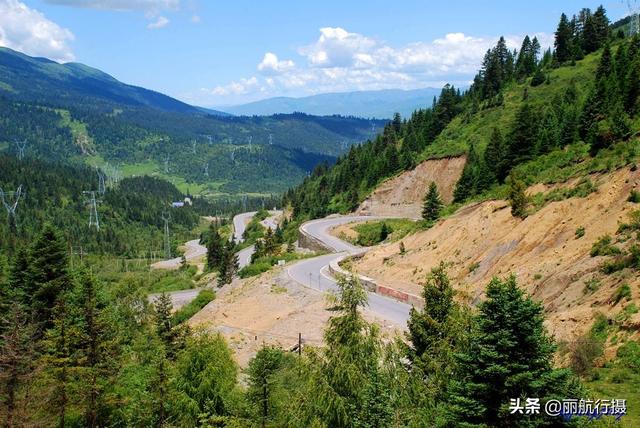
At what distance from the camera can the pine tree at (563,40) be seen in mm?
97062

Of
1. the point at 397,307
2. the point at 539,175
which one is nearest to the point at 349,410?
the point at 397,307

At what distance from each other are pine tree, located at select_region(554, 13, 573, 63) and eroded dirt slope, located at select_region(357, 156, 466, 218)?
105ft

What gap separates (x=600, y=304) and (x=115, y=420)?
24.4 m

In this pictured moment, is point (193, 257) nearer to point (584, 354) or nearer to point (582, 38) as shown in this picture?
point (582, 38)

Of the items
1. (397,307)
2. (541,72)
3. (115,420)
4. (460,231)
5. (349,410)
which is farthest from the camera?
(541,72)

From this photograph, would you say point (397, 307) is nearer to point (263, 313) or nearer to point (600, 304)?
point (263, 313)

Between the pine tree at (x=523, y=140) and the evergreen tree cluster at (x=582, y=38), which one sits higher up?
the evergreen tree cluster at (x=582, y=38)

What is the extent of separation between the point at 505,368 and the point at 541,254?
73.7 feet

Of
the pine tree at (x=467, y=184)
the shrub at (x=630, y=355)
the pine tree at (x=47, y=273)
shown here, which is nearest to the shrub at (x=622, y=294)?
the shrub at (x=630, y=355)

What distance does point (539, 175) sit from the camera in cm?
Result: 4541

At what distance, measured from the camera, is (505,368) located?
1172 centimetres

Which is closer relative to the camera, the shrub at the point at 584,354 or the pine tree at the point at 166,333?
the shrub at the point at 584,354

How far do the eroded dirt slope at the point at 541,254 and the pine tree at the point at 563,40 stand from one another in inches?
2384

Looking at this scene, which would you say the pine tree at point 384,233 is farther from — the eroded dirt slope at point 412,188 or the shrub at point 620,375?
the shrub at point 620,375
